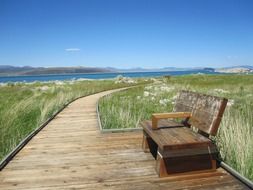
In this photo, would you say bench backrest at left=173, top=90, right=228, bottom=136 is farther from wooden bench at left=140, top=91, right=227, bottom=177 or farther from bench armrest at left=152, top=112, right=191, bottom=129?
bench armrest at left=152, top=112, right=191, bottom=129

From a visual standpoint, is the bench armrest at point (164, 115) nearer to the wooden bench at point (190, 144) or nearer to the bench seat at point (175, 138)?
the wooden bench at point (190, 144)

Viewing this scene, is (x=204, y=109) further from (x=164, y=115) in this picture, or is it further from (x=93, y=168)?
(x=93, y=168)

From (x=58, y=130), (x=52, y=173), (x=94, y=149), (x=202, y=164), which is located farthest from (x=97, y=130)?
(x=202, y=164)

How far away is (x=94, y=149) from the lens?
5.39 meters

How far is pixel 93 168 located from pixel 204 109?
81.4 inches

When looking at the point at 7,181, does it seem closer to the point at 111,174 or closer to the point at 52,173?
the point at 52,173

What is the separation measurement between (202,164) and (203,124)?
2.25 feet

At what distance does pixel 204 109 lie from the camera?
457 centimetres

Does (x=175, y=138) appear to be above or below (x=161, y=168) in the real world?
above

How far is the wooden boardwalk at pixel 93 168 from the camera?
3699mm

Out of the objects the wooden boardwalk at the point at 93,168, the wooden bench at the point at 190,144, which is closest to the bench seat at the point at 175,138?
the wooden bench at the point at 190,144

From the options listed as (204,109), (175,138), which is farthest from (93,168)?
(204,109)

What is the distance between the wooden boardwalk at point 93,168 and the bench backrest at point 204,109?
0.71 metres

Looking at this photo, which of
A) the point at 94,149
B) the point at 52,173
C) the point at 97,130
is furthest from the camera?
the point at 97,130
